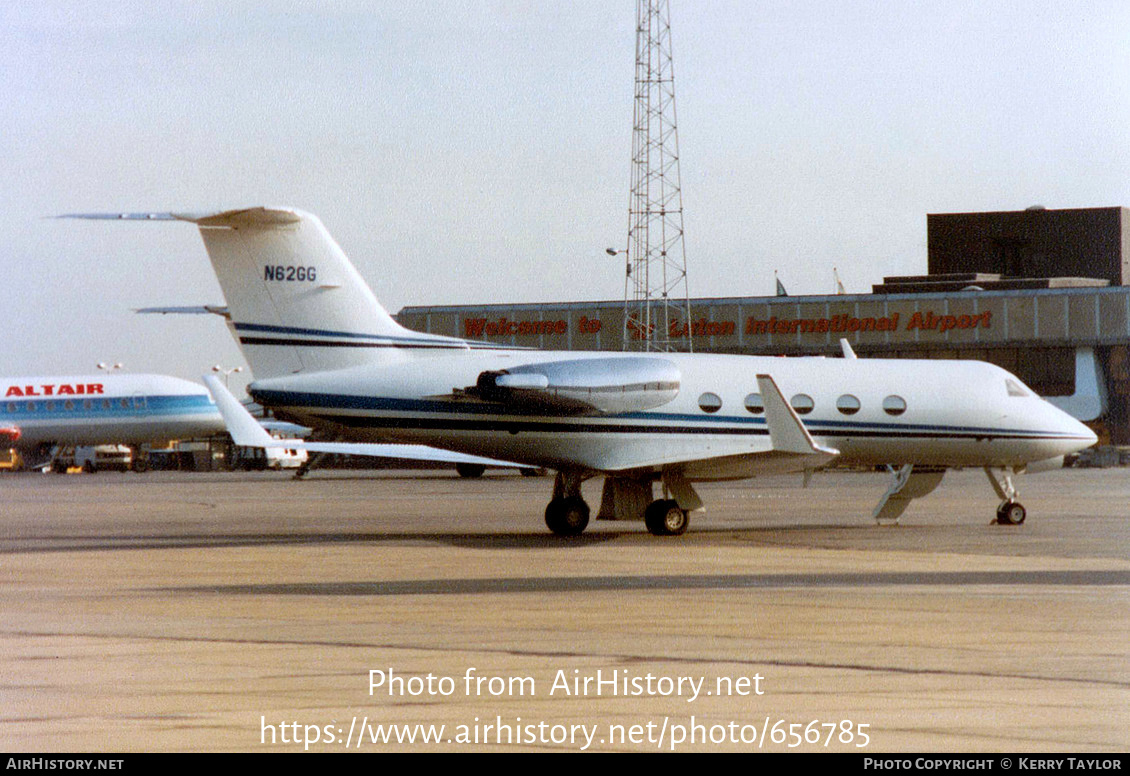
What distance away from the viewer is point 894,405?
2433 cm

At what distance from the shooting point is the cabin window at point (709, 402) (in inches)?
909

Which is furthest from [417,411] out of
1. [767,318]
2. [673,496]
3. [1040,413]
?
[767,318]

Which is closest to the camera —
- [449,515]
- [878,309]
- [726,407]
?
[726,407]

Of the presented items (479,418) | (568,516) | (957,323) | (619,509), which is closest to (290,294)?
(479,418)

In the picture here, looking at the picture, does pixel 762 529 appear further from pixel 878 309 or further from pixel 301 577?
pixel 878 309

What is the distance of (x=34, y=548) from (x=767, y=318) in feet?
185

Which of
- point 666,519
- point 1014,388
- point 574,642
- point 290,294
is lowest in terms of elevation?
point 666,519

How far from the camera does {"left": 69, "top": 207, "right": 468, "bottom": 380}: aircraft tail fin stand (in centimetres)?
2150

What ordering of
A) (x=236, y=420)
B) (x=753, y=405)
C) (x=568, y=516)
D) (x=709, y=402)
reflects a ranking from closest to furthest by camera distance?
1. (x=568, y=516)
2. (x=709, y=402)
3. (x=753, y=405)
4. (x=236, y=420)

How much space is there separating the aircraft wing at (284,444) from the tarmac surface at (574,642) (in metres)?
2.43

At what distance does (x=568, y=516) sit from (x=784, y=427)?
156 inches

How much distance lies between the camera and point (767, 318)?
74.5 metres

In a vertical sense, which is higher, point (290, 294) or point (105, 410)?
point (290, 294)

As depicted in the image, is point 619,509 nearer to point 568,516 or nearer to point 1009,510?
point 568,516
